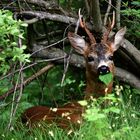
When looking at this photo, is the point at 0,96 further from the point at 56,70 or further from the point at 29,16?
the point at 56,70

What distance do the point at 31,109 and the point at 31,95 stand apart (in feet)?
3.59

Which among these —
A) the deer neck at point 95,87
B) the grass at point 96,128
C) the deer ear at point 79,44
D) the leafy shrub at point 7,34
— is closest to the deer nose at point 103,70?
the deer neck at point 95,87

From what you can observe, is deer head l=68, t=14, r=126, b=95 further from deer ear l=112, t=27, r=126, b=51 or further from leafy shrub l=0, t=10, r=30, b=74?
leafy shrub l=0, t=10, r=30, b=74

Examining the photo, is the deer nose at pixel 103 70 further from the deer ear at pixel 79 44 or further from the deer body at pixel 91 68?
the deer ear at pixel 79 44

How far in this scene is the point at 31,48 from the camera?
677cm

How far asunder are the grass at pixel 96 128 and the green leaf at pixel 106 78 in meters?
0.39

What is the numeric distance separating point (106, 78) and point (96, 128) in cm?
145

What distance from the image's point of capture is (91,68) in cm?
630

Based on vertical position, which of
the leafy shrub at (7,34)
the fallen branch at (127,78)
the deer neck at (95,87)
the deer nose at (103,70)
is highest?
the leafy shrub at (7,34)

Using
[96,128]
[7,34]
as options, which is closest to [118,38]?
[96,128]

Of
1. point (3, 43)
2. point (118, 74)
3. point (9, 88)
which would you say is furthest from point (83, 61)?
point (3, 43)

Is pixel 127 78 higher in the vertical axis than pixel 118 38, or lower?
lower

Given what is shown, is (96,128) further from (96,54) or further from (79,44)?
(79,44)

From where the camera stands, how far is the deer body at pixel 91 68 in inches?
231
